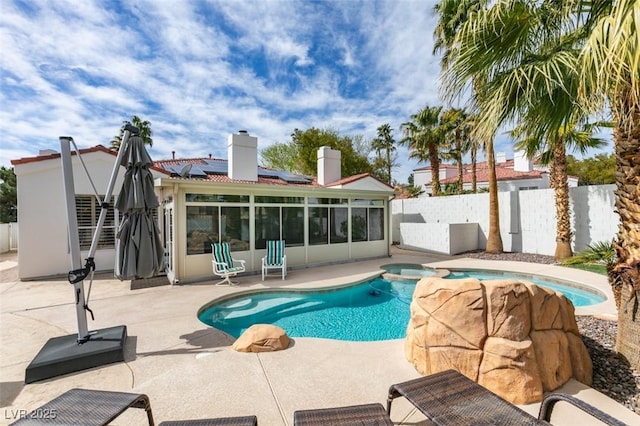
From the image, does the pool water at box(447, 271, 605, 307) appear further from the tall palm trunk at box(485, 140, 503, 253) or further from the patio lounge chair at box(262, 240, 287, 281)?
the patio lounge chair at box(262, 240, 287, 281)

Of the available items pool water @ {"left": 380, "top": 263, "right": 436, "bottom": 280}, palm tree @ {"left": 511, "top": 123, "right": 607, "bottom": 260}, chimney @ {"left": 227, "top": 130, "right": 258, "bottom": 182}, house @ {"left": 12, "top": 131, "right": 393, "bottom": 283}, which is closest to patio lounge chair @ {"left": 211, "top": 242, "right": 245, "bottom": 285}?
house @ {"left": 12, "top": 131, "right": 393, "bottom": 283}

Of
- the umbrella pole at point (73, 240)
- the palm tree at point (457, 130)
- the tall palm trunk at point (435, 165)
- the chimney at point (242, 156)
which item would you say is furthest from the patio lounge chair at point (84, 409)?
the tall palm trunk at point (435, 165)

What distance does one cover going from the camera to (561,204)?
11.3 m

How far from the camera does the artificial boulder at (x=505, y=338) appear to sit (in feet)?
10.8

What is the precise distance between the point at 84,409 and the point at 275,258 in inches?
289

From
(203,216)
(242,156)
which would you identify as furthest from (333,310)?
(242,156)

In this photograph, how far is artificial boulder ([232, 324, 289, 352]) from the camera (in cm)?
445

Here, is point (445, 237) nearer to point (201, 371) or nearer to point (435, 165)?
point (435, 165)

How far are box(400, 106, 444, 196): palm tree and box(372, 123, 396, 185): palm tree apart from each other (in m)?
13.1

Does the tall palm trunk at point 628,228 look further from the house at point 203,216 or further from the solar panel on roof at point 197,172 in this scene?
the solar panel on roof at point 197,172

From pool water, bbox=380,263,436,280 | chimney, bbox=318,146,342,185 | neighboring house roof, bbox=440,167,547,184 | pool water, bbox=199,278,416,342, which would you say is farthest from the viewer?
neighboring house roof, bbox=440,167,547,184

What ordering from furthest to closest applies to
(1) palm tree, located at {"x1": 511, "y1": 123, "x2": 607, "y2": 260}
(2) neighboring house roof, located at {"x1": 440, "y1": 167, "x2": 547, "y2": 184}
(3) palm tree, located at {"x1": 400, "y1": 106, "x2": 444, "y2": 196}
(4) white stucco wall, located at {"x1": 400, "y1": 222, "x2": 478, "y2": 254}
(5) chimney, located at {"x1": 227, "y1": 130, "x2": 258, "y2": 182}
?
1. (2) neighboring house roof, located at {"x1": 440, "y1": 167, "x2": 547, "y2": 184}
2. (3) palm tree, located at {"x1": 400, "y1": 106, "x2": 444, "y2": 196}
3. (4) white stucco wall, located at {"x1": 400, "y1": 222, "x2": 478, "y2": 254}
4. (5) chimney, located at {"x1": 227, "y1": 130, "x2": 258, "y2": 182}
5. (1) palm tree, located at {"x1": 511, "y1": 123, "x2": 607, "y2": 260}

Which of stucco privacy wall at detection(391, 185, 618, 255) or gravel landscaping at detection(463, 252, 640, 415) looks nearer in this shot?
gravel landscaping at detection(463, 252, 640, 415)

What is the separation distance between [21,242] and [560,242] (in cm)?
1914
